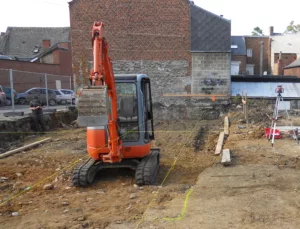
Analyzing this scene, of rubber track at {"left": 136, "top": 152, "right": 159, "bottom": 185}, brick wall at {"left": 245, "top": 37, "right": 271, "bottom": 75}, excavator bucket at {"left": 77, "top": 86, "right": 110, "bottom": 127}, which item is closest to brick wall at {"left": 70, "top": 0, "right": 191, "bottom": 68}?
rubber track at {"left": 136, "top": 152, "right": 159, "bottom": 185}

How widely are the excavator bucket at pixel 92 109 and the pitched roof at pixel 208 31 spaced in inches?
650

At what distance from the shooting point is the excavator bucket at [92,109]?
17.6 feet

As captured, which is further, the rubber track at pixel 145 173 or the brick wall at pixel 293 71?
the brick wall at pixel 293 71

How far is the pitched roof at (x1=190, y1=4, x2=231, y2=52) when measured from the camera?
20.8m

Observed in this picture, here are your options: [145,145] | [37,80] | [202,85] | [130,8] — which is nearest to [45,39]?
[37,80]

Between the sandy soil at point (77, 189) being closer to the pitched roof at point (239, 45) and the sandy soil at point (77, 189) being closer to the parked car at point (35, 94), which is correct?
the parked car at point (35, 94)

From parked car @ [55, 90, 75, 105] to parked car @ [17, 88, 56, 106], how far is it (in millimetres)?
945

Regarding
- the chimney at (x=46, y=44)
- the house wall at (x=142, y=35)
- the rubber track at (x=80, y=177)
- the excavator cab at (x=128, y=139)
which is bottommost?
the rubber track at (x=80, y=177)

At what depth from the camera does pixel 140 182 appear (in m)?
7.04

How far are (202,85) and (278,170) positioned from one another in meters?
13.8

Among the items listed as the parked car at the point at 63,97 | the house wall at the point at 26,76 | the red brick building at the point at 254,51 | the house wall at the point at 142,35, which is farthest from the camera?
the red brick building at the point at 254,51

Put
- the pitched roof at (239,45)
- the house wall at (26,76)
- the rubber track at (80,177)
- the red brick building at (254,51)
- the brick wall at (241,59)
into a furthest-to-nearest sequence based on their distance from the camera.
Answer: the red brick building at (254,51), the pitched roof at (239,45), the brick wall at (241,59), the house wall at (26,76), the rubber track at (80,177)

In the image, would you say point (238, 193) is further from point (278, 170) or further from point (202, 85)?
point (202, 85)

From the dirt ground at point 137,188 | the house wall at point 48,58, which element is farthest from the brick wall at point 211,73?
the house wall at point 48,58
